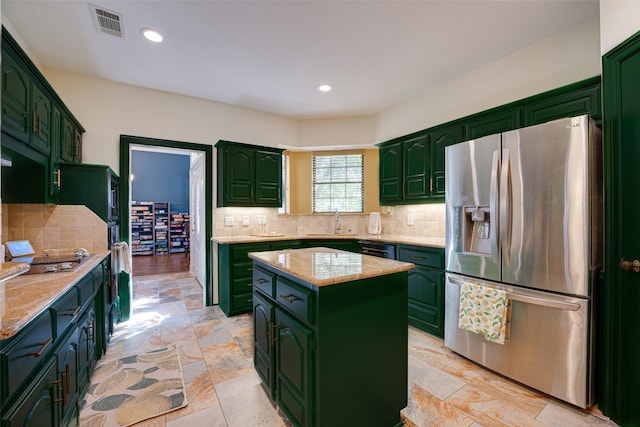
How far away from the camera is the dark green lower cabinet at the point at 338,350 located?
1376 millimetres

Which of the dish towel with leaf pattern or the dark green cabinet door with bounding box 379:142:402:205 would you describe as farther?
the dark green cabinet door with bounding box 379:142:402:205

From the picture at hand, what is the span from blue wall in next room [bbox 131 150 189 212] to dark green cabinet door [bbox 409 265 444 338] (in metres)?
8.62

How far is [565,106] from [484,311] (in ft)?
5.73

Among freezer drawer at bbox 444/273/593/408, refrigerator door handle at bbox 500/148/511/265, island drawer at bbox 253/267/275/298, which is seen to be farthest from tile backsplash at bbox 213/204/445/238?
island drawer at bbox 253/267/275/298

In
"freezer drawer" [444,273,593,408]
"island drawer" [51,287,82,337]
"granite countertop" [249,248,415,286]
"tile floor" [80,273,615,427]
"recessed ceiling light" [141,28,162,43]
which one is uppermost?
"recessed ceiling light" [141,28,162,43]

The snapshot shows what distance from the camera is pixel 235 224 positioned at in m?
4.09

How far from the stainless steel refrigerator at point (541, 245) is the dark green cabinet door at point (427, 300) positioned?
38cm

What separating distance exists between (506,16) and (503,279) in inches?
82.7

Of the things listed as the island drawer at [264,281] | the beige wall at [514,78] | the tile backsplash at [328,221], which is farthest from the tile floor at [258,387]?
the beige wall at [514,78]

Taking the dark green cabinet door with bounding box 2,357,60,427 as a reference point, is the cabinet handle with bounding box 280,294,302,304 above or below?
above

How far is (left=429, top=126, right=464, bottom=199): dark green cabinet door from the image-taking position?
299cm

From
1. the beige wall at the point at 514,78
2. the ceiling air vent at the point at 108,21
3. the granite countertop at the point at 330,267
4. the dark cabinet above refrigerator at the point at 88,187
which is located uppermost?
the ceiling air vent at the point at 108,21

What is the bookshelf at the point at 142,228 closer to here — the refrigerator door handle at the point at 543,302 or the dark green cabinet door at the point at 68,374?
the dark green cabinet door at the point at 68,374

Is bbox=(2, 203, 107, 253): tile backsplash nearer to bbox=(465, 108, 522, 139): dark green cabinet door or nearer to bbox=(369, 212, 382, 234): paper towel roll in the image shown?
bbox=(369, 212, 382, 234): paper towel roll
